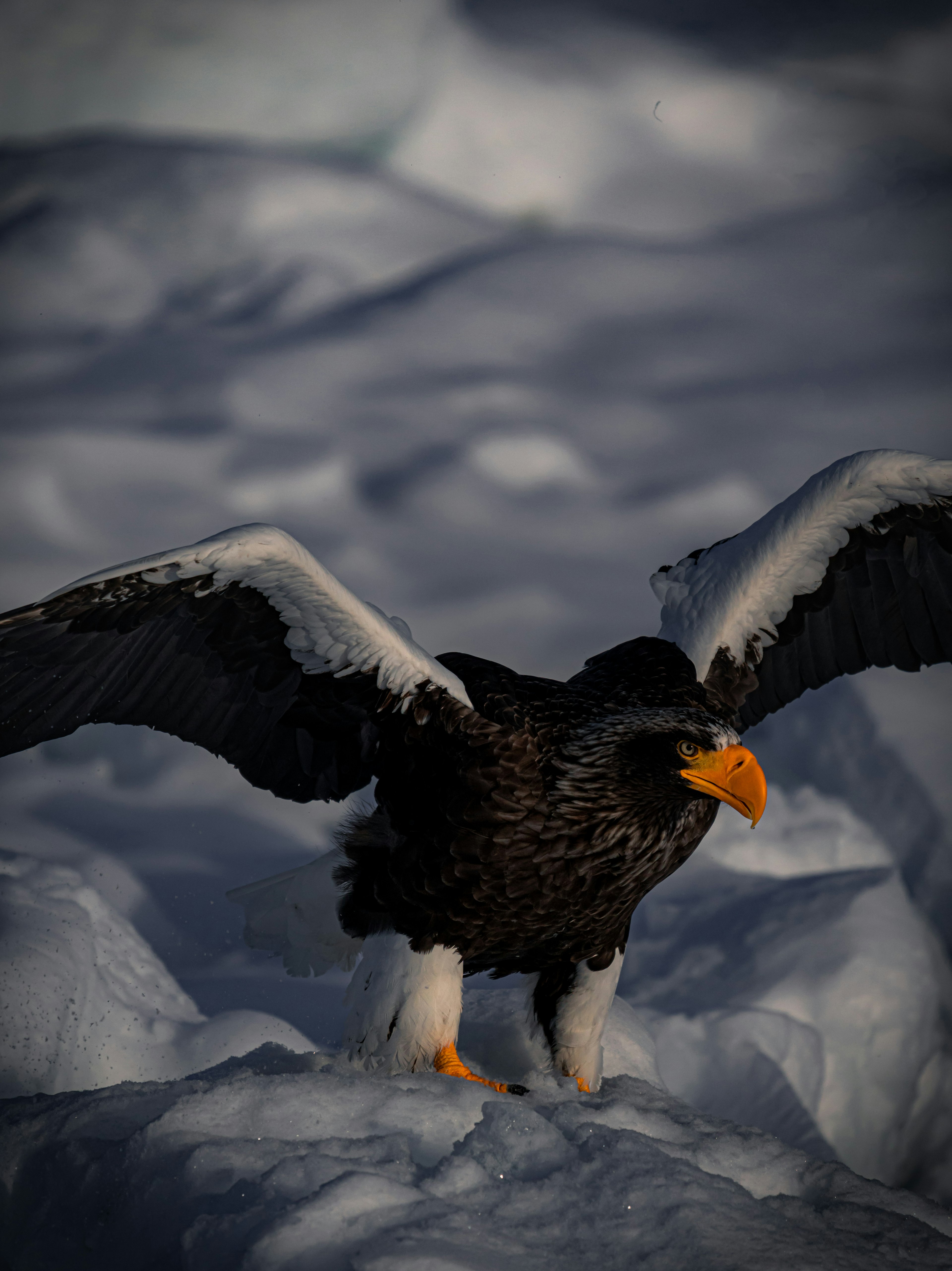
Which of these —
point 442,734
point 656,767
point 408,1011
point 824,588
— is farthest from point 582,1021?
point 824,588

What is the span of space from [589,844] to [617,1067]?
1.73m

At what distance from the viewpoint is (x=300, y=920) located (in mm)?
4145

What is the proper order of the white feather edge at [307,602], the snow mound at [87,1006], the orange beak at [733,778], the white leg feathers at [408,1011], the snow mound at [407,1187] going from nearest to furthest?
the snow mound at [407,1187] → the orange beak at [733,778] → the white feather edge at [307,602] → the white leg feathers at [408,1011] → the snow mound at [87,1006]

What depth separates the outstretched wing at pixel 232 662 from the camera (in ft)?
10.6

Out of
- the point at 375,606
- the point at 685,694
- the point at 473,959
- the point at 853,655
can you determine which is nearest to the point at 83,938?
the point at 473,959

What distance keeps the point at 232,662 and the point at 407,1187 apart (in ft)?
6.62

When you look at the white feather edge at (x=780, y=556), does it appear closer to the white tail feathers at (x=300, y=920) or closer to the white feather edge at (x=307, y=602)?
the white feather edge at (x=307, y=602)

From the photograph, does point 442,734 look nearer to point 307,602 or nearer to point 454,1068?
point 307,602

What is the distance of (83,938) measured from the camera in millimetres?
5660

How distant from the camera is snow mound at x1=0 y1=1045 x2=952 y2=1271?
2191 millimetres

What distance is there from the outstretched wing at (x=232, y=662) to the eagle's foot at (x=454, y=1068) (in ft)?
3.61

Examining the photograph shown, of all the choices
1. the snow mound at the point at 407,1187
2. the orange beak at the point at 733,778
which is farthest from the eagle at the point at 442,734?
the snow mound at the point at 407,1187

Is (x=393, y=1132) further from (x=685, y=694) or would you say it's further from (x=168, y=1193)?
(x=685, y=694)

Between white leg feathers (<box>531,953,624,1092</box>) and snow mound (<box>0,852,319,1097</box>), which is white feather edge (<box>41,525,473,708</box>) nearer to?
white leg feathers (<box>531,953,624,1092</box>)
